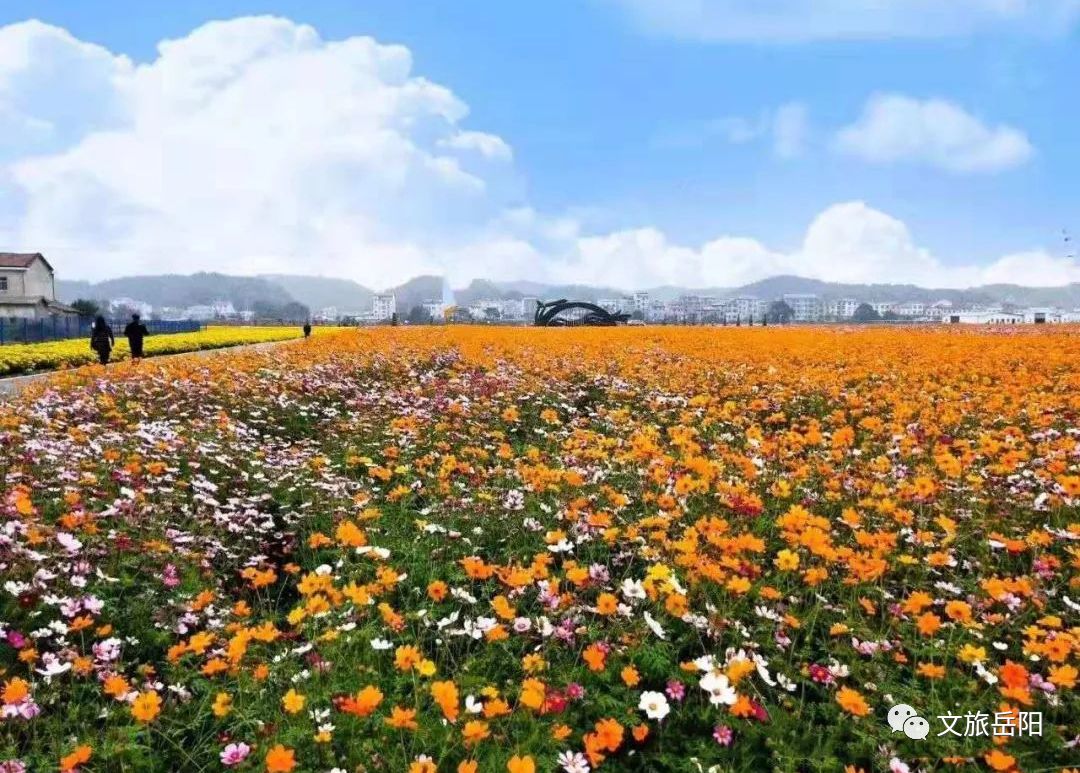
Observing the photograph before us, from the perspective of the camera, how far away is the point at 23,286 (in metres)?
53.8

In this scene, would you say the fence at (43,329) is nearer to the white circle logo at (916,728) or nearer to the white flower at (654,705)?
the white flower at (654,705)

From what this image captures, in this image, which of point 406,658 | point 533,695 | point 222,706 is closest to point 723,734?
point 533,695

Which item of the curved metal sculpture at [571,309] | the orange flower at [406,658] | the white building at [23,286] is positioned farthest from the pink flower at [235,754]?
the white building at [23,286]

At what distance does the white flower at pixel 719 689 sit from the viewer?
8.49ft

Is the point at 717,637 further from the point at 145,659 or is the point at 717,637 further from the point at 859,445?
the point at 859,445

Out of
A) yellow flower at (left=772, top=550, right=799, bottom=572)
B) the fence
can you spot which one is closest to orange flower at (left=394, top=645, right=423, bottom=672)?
yellow flower at (left=772, top=550, right=799, bottom=572)

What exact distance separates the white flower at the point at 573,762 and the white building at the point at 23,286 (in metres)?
62.1

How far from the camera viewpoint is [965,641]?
3408mm

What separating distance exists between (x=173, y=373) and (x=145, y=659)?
8.35 metres

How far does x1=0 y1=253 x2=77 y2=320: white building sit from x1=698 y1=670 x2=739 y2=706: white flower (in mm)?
62244

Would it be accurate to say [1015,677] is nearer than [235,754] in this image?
No

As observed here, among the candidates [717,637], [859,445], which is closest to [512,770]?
[717,637]

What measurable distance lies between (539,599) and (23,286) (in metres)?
64.2

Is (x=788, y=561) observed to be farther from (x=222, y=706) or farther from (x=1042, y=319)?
(x=1042, y=319)
